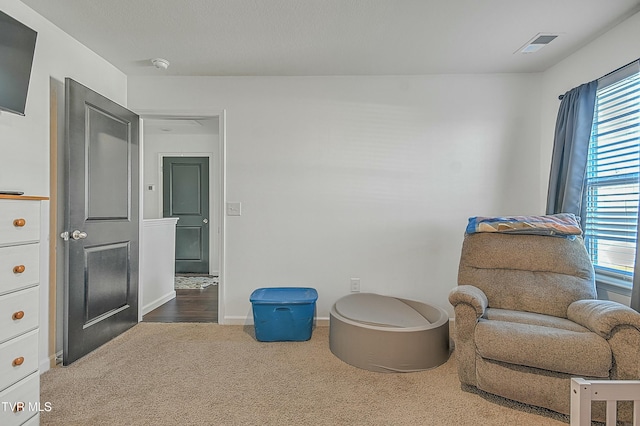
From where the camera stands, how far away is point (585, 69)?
264cm

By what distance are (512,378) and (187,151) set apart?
536 cm

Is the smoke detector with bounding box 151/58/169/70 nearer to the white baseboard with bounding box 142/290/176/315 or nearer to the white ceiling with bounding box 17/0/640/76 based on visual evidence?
the white ceiling with bounding box 17/0/640/76

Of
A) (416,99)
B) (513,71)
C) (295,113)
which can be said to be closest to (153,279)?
(295,113)

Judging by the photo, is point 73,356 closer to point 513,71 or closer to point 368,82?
point 368,82

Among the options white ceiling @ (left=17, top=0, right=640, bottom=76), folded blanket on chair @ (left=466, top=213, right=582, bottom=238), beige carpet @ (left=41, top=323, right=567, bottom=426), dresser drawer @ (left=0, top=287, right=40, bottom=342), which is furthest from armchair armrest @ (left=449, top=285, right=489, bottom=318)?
dresser drawer @ (left=0, top=287, right=40, bottom=342)

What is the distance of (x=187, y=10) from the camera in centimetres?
215

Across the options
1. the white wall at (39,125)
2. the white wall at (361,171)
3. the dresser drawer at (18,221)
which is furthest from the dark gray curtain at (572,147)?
the white wall at (39,125)

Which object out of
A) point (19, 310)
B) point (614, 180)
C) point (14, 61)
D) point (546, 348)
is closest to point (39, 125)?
point (14, 61)

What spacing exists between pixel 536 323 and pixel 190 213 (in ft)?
16.9

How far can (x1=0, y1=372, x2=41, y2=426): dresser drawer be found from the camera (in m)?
1.44

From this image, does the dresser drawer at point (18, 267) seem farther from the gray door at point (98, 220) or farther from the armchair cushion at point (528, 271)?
the armchair cushion at point (528, 271)

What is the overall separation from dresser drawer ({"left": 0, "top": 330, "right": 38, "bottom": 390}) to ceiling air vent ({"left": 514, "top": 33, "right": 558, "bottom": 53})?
11.9 feet

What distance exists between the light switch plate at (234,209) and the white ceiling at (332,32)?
1255mm

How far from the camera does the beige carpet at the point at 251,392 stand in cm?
177
